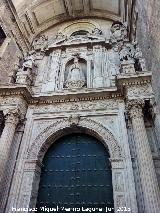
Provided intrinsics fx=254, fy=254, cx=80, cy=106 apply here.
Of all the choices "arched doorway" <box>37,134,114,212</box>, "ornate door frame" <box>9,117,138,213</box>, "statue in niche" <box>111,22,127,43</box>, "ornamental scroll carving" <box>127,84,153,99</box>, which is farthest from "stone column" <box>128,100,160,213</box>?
"statue in niche" <box>111,22,127,43</box>

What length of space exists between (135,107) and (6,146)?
10.9 ft

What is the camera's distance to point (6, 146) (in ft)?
20.1

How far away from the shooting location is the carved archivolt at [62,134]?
248 inches

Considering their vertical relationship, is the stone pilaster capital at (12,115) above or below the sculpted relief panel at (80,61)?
below

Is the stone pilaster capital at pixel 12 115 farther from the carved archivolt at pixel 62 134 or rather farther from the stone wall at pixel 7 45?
the stone wall at pixel 7 45

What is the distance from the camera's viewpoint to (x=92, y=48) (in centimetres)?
928

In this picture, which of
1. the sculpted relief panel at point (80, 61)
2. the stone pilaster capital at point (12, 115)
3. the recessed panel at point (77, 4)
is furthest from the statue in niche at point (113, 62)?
the stone pilaster capital at point (12, 115)

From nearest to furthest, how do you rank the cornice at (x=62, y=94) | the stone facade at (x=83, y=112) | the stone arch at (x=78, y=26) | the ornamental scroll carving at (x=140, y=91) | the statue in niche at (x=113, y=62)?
the stone facade at (x=83, y=112) → the ornamental scroll carving at (x=140, y=91) → the cornice at (x=62, y=94) → the statue in niche at (x=113, y=62) → the stone arch at (x=78, y=26)

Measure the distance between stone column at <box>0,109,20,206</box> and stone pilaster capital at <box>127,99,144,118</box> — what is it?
2.97 meters

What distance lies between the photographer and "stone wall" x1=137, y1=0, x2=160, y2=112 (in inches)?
251

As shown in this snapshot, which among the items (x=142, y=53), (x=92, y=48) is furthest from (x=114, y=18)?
(x=142, y=53)

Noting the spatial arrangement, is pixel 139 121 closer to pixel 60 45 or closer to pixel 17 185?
pixel 17 185

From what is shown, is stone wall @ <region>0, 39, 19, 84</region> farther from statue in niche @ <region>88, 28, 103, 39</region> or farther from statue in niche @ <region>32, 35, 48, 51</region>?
statue in niche @ <region>88, 28, 103, 39</region>

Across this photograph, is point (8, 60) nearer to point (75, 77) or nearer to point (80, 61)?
point (75, 77)
